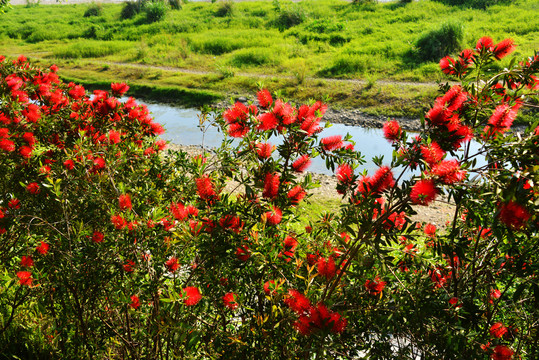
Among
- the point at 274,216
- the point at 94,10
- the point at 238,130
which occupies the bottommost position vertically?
the point at 274,216

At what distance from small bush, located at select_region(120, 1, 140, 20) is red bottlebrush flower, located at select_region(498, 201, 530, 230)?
2204cm

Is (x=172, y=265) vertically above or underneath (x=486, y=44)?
underneath

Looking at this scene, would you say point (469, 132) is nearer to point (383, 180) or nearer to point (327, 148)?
point (383, 180)

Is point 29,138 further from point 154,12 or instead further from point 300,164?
point 154,12

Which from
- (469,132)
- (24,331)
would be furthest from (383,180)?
(24,331)

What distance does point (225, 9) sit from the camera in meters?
18.9

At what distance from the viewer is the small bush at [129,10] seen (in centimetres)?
2064

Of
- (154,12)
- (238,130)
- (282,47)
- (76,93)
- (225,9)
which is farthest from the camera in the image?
(154,12)

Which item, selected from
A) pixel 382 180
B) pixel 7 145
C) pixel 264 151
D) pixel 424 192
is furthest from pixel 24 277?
pixel 424 192

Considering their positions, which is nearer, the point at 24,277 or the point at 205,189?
the point at 205,189

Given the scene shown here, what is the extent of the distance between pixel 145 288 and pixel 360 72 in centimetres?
1066

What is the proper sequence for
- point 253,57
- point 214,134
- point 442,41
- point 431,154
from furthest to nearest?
point 253,57
point 442,41
point 214,134
point 431,154

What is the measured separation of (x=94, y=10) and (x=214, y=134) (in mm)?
17059

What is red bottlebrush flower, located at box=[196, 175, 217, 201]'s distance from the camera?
1526 millimetres
